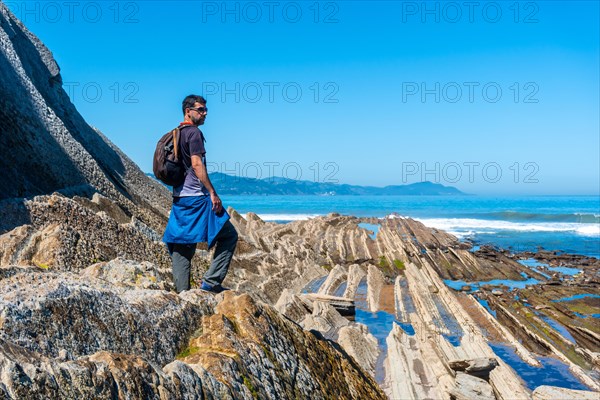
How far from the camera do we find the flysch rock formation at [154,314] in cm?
333

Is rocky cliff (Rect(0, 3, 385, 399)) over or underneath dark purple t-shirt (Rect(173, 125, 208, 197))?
underneath

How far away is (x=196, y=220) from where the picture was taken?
5.42 m

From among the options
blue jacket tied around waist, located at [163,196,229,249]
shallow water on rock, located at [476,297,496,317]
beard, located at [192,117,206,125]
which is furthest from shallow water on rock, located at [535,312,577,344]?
beard, located at [192,117,206,125]

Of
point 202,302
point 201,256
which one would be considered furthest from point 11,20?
point 202,302

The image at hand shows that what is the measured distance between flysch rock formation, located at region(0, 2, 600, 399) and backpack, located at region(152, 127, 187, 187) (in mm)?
1108

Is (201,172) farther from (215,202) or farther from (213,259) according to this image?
(213,259)

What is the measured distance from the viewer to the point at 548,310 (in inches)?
674

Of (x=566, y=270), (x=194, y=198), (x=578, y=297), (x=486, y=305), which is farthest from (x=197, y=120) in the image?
(x=566, y=270)

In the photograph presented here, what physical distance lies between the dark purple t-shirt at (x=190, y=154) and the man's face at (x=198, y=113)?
0.51 feet

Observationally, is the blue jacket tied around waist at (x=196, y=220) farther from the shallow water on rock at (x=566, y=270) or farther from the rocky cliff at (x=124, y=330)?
the shallow water on rock at (x=566, y=270)

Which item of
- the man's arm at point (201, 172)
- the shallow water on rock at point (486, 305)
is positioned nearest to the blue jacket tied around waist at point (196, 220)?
the man's arm at point (201, 172)

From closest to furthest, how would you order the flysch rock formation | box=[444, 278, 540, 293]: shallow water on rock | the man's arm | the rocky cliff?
the rocky cliff
the flysch rock formation
the man's arm
box=[444, 278, 540, 293]: shallow water on rock

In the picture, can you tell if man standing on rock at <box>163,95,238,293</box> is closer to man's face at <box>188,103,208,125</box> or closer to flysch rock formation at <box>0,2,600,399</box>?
man's face at <box>188,103,208,125</box>

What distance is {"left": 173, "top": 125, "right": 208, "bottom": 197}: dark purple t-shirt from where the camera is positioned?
5.23m
